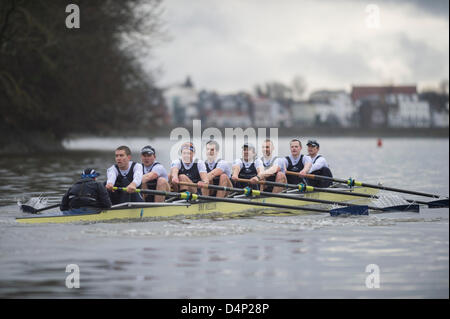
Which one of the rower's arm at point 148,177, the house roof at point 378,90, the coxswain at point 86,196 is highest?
the house roof at point 378,90

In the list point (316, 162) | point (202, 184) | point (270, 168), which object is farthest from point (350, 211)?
point (316, 162)

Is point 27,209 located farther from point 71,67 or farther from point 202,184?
point 71,67

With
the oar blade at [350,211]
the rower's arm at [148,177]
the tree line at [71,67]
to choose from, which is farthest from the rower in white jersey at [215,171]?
the tree line at [71,67]

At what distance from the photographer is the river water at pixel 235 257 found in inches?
349

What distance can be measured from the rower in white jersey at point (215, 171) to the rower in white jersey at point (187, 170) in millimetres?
288

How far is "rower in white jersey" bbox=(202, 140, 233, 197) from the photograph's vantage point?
1644cm

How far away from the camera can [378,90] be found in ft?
538

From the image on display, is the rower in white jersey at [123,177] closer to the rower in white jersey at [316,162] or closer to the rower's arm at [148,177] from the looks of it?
the rower's arm at [148,177]

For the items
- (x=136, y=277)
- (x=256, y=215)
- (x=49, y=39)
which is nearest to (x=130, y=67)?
(x=49, y=39)

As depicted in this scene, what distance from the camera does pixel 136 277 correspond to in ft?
31.1

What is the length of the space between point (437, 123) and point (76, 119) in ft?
375

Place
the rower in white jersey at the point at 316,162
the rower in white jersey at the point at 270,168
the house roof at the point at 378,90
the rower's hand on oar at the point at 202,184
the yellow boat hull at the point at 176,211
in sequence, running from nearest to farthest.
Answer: the yellow boat hull at the point at 176,211
the rower's hand on oar at the point at 202,184
the rower in white jersey at the point at 270,168
the rower in white jersey at the point at 316,162
the house roof at the point at 378,90

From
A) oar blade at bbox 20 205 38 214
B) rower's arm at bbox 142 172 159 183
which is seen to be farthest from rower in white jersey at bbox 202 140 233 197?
oar blade at bbox 20 205 38 214
